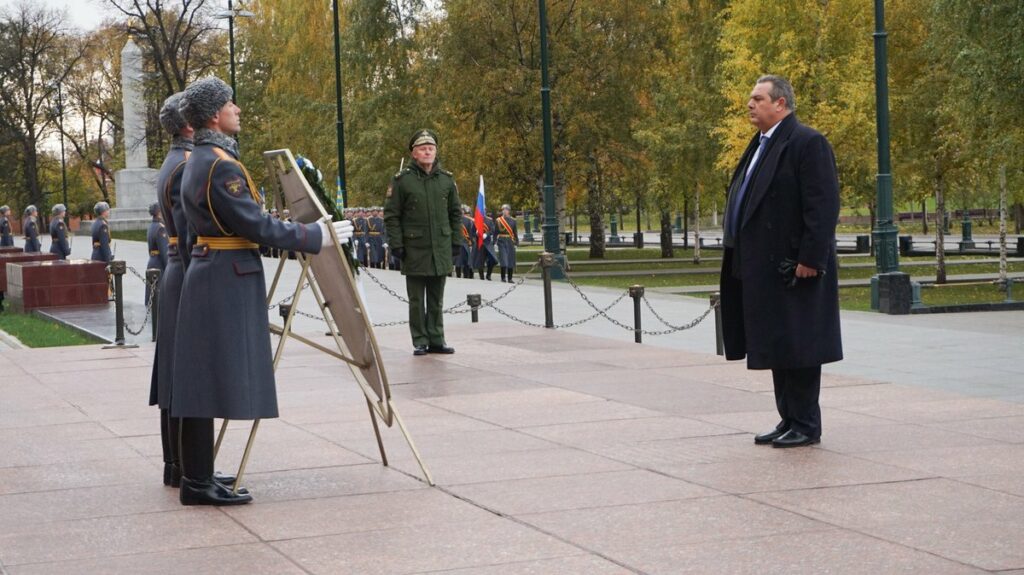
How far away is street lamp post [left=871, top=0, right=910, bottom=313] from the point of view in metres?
20.4

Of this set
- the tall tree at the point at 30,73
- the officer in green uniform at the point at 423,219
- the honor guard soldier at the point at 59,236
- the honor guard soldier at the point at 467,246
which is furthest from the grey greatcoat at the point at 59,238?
the tall tree at the point at 30,73

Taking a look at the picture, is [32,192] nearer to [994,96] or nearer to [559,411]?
[994,96]

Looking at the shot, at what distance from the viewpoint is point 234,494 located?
21.9 feet

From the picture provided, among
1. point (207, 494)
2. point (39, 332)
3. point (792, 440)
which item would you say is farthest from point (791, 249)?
point (39, 332)

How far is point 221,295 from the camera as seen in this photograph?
6.50 m

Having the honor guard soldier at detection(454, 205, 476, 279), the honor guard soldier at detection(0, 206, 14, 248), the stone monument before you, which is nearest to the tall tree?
the stone monument

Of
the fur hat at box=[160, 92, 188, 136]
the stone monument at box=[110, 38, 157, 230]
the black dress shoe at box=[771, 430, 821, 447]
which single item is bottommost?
the black dress shoe at box=[771, 430, 821, 447]

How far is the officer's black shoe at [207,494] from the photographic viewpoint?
661cm

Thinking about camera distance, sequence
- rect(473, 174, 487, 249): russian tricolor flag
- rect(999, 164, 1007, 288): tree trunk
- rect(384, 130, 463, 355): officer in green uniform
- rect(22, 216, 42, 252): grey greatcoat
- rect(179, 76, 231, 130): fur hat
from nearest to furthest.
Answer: rect(179, 76, 231, 130): fur hat
rect(384, 130, 463, 355): officer in green uniform
rect(999, 164, 1007, 288): tree trunk
rect(473, 174, 487, 249): russian tricolor flag
rect(22, 216, 42, 252): grey greatcoat

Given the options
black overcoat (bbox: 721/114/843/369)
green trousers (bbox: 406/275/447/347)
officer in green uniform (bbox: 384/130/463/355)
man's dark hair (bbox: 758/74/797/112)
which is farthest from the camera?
green trousers (bbox: 406/275/447/347)

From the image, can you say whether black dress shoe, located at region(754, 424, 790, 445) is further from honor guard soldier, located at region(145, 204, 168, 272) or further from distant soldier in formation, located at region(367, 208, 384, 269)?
distant soldier in formation, located at region(367, 208, 384, 269)

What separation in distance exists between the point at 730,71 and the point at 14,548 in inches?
1188

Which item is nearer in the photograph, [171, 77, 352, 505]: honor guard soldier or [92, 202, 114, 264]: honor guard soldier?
[171, 77, 352, 505]: honor guard soldier

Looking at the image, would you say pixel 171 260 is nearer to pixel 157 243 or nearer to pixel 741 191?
pixel 741 191
